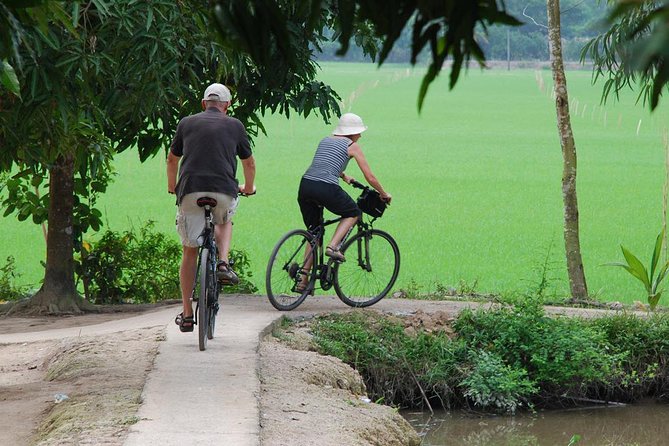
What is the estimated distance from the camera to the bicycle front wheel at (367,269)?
36.2ft

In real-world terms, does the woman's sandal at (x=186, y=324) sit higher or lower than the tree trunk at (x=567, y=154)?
lower

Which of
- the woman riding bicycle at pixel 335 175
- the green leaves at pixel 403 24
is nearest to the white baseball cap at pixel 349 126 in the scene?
the woman riding bicycle at pixel 335 175

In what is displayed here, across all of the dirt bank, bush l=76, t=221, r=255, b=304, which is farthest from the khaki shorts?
bush l=76, t=221, r=255, b=304

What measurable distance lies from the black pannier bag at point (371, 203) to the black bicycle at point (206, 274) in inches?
114

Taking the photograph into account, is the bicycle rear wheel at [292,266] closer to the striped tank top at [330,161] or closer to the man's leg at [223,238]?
the striped tank top at [330,161]

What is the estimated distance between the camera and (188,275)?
27.3ft

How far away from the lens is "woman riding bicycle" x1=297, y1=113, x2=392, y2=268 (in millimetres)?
10438

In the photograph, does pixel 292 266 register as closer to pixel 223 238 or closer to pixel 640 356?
pixel 223 238

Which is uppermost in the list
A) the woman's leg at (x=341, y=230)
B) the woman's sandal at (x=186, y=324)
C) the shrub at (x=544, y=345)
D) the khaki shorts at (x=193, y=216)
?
the khaki shorts at (x=193, y=216)

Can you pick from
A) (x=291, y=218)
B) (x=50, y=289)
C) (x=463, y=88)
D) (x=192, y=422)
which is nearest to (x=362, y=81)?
(x=463, y=88)

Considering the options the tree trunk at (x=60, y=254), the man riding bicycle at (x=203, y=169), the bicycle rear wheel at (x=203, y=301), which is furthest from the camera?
the tree trunk at (x=60, y=254)

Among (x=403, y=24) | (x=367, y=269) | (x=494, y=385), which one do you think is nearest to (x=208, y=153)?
(x=494, y=385)

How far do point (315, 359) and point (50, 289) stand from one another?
4996 mm

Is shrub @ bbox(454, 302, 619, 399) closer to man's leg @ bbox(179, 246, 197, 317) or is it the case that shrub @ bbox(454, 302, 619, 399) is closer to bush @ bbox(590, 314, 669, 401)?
bush @ bbox(590, 314, 669, 401)
